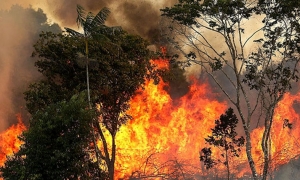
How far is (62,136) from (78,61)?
6.60 metres

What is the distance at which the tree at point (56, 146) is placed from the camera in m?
14.7

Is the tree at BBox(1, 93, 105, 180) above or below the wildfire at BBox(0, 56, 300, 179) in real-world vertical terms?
below

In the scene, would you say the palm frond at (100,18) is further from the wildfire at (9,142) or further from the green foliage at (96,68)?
the wildfire at (9,142)

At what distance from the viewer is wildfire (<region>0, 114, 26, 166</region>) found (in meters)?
28.5

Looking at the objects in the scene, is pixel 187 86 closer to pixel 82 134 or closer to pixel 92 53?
pixel 92 53

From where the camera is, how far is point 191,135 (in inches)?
1474

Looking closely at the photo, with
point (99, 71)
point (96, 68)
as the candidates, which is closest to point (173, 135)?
point (99, 71)

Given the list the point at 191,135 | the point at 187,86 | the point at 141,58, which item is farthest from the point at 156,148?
the point at 141,58

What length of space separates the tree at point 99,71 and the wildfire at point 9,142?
852cm

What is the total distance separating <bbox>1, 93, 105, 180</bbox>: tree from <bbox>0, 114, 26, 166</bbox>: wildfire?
14.0 m

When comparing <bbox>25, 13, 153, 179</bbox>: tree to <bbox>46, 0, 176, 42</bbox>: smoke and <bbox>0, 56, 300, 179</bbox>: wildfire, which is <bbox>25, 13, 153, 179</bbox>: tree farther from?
<bbox>46, 0, 176, 42</bbox>: smoke

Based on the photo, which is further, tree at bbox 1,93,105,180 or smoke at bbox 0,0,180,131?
smoke at bbox 0,0,180,131

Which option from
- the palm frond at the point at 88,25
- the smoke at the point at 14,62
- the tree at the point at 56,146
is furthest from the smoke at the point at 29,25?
the tree at the point at 56,146

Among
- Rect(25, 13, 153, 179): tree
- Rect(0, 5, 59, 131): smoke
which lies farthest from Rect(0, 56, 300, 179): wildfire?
Rect(25, 13, 153, 179): tree
